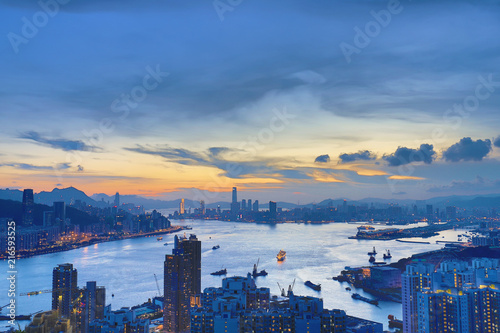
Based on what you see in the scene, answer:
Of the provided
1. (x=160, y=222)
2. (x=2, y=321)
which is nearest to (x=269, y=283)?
(x=2, y=321)

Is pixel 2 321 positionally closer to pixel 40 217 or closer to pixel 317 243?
pixel 317 243

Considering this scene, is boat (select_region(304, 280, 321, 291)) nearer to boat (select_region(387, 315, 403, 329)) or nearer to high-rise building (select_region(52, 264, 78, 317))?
boat (select_region(387, 315, 403, 329))

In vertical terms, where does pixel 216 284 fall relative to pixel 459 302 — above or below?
below

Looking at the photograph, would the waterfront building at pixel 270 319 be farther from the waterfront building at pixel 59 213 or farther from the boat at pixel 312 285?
the waterfront building at pixel 59 213

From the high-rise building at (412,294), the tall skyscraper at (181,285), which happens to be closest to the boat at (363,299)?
the high-rise building at (412,294)

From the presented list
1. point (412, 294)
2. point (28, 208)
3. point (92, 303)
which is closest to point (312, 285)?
point (412, 294)

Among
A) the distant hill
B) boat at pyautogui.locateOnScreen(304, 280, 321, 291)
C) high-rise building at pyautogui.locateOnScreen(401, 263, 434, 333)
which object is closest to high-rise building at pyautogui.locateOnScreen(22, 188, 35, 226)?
the distant hill
